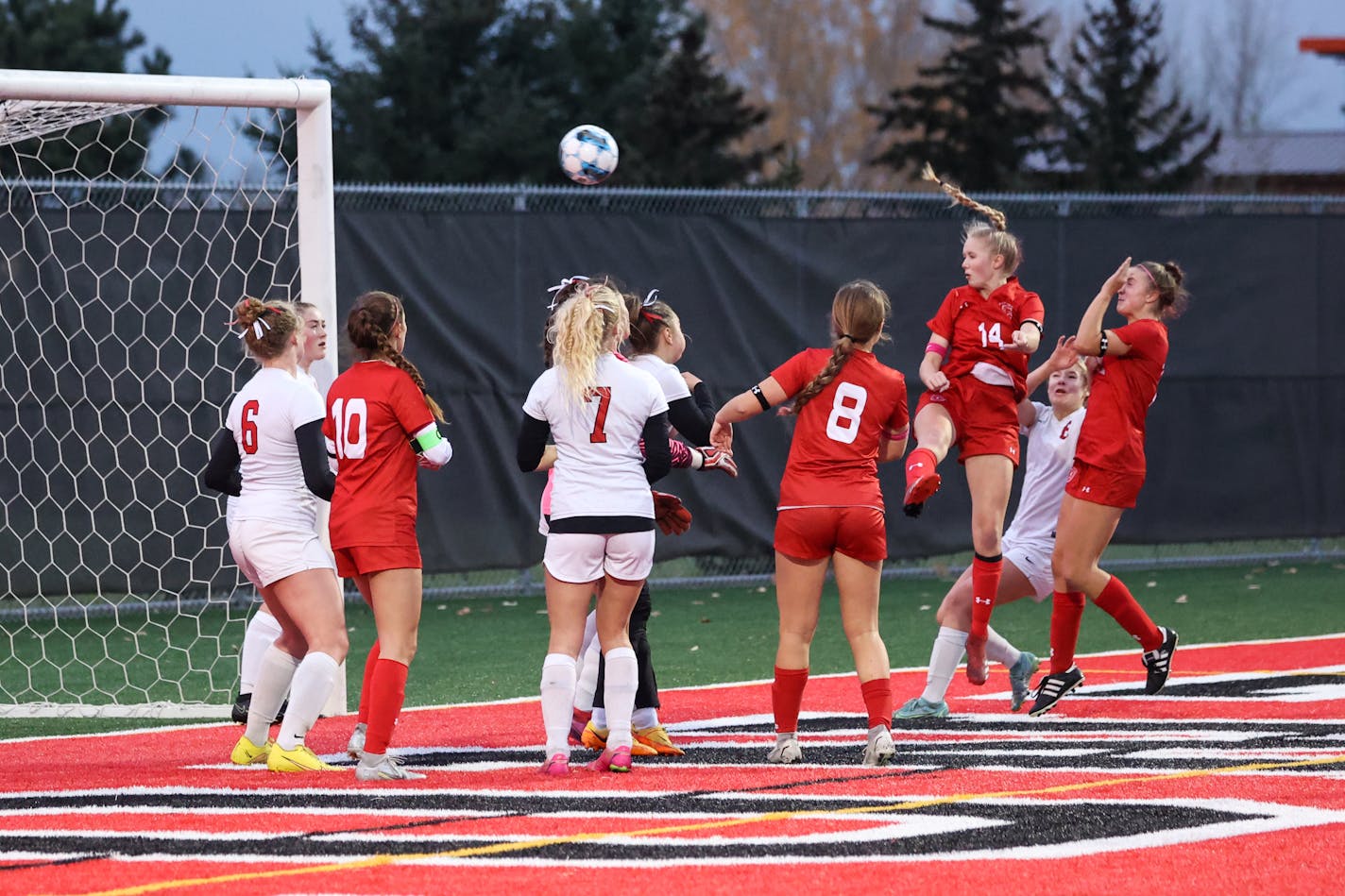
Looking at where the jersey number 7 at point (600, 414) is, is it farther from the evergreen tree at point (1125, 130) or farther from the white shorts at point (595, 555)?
the evergreen tree at point (1125, 130)

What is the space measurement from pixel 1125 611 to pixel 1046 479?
90 cm

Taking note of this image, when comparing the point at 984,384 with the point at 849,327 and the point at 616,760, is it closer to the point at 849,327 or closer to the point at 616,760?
the point at 849,327

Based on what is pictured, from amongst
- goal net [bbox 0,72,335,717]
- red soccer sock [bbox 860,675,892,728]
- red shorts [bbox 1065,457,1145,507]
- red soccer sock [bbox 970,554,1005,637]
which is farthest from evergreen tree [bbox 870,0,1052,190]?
red soccer sock [bbox 860,675,892,728]

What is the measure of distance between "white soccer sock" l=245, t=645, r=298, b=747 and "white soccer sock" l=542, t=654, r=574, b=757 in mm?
1198

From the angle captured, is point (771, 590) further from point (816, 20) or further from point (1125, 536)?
point (816, 20)

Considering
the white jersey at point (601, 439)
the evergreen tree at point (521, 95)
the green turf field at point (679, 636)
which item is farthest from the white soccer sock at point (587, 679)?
the evergreen tree at point (521, 95)

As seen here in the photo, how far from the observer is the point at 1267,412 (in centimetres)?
1603

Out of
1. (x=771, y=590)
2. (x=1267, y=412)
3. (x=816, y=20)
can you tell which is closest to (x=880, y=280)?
(x=771, y=590)

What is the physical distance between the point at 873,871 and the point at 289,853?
163 cm

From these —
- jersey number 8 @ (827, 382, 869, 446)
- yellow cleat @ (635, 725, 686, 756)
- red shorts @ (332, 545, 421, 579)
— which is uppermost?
jersey number 8 @ (827, 382, 869, 446)

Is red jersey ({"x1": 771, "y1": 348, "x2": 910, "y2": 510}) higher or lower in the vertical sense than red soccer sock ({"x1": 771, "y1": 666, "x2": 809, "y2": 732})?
higher

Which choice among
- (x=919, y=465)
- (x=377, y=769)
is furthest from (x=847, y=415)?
(x=377, y=769)

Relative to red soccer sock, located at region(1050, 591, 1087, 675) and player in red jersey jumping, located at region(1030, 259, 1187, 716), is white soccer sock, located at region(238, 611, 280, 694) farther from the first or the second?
red soccer sock, located at region(1050, 591, 1087, 675)

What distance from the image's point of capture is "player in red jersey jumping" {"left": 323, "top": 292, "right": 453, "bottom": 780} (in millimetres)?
6762
